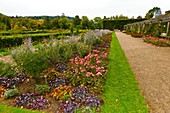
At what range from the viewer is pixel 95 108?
3887 mm

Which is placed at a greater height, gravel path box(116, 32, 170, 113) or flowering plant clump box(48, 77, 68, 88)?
flowering plant clump box(48, 77, 68, 88)

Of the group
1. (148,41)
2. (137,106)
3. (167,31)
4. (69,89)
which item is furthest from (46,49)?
(167,31)

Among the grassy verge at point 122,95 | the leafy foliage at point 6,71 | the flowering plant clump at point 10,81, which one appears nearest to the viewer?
the grassy verge at point 122,95

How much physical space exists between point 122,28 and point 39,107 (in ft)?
175

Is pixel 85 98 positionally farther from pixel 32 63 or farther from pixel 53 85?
pixel 32 63

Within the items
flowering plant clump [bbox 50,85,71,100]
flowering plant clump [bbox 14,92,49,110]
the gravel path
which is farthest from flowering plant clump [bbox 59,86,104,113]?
the gravel path

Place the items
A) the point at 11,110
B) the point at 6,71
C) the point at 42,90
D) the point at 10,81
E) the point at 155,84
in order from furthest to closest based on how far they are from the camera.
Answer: the point at 6,71 < the point at 155,84 < the point at 10,81 < the point at 42,90 < the point at 11,110

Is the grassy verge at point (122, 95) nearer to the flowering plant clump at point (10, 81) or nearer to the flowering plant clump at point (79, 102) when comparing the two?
the flowering plant clump at point (79, 102)

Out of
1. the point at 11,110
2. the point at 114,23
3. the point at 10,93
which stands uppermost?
the point at 114,23

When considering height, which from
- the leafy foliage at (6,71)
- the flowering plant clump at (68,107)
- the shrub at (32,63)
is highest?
the shrub at (32,63)

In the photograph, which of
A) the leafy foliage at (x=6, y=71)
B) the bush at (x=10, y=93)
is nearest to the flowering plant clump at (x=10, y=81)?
the leafy foliage at (x=6, y=71)

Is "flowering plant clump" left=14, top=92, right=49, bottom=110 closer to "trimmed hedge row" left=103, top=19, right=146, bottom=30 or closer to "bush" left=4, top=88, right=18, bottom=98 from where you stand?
"bush" left=4, top=88, right=18, bottom=98

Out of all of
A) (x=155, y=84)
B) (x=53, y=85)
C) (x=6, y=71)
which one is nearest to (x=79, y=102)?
(x=53, y=85)

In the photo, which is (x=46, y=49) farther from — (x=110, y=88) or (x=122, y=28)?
(x=122, y=28)
